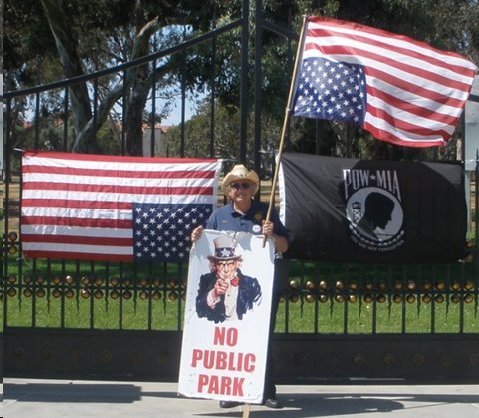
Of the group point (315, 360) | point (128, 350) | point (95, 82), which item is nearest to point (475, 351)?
point (315, 360)

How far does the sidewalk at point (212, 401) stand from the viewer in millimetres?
7512

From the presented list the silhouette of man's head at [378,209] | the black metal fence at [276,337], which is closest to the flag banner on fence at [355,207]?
the silhouette of man's head at [378,209]

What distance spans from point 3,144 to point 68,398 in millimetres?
2051

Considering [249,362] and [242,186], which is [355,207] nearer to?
[242,186]

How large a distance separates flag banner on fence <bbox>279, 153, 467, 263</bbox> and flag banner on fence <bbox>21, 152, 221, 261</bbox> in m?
0.67

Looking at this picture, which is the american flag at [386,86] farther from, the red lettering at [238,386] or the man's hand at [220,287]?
the red lettering at [238,386]

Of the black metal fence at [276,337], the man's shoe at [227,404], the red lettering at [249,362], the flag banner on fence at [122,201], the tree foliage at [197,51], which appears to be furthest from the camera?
the tree foliage at [197,51]

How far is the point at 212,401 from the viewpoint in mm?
7938

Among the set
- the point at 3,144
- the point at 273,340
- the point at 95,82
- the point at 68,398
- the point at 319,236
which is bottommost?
the point at 68,398

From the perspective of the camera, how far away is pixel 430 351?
8.22m

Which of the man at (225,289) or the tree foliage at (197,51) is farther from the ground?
the tree foliage at (197,51)

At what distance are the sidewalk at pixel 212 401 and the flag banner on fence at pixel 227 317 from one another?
0.42m

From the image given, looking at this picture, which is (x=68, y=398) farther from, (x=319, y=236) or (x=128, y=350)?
(x=319, y=236)

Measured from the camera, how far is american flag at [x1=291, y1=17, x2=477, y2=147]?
7.57 m
